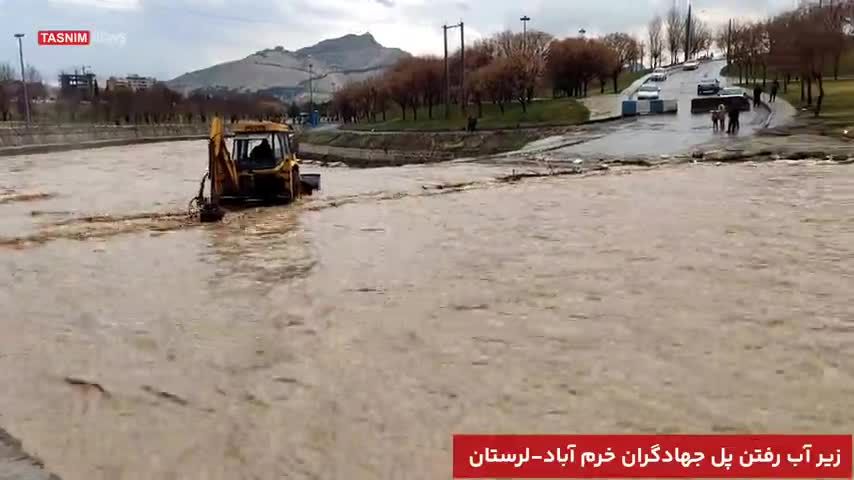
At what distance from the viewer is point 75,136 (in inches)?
2997

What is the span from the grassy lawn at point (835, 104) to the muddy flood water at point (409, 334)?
21051mm

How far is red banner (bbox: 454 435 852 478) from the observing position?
5.94m

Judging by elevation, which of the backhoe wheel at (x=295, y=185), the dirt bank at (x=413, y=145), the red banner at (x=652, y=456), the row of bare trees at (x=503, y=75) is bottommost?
the red banner at (x=652, y=456)

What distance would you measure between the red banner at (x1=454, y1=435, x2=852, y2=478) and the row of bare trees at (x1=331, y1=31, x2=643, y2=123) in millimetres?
60927

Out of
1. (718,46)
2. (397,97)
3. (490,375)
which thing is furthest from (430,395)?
(718,46)

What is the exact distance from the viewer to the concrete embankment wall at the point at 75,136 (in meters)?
64.8

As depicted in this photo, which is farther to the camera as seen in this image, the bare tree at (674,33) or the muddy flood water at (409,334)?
the bare tree at (674,33)

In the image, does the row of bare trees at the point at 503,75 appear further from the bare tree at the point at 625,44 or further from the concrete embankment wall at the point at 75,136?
the concrete embankment wall at the point at 75,136

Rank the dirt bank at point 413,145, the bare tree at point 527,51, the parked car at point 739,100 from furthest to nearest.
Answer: the bare tree at point 527,51 < the dirt bank at point 413,145 < the parked car at point 739,100

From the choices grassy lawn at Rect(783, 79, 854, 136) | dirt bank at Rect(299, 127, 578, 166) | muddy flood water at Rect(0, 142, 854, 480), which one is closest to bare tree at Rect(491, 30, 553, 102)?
dirt bank at Rect(299, 127, 578, 166)

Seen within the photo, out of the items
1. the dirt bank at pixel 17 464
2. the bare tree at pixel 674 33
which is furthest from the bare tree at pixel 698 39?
the dirt bank at pixel 17 464

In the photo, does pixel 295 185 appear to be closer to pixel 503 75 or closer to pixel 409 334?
pixel 409 334

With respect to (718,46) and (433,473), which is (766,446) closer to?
(433,473)

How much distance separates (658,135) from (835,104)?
1502cm
